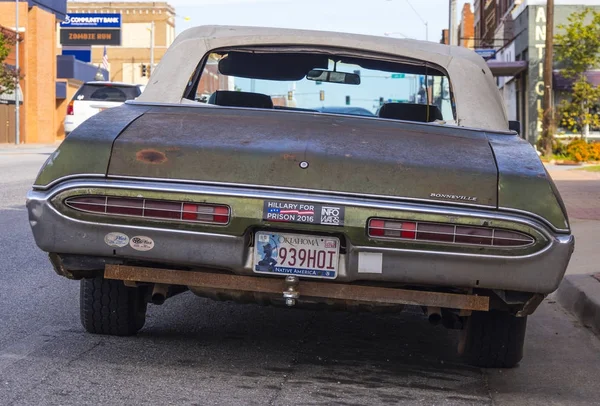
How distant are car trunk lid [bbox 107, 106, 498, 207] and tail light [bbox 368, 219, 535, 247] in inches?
4.7

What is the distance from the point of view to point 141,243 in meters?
4.43

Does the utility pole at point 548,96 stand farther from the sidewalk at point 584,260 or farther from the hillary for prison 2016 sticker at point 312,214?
the hillary for prison 2016 sticker at point 312,214

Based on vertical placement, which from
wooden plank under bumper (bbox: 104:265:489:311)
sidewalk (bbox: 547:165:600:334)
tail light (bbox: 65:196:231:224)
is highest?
tail light (bbox: 65:196:231:224)

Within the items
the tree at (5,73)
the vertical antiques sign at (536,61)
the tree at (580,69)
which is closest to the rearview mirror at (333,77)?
the tree at (580,69)

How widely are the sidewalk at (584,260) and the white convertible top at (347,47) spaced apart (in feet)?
6.68

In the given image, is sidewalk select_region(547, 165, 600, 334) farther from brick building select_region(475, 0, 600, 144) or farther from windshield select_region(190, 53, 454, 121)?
brick building select_region(475, 0, 600, 144)

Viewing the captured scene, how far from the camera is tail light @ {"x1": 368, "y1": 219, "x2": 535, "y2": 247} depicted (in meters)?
4.34

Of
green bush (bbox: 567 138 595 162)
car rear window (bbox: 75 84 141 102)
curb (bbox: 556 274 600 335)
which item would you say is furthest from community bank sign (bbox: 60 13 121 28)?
curb (bbox: 556 274 600 335)

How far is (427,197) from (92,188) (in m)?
1.41

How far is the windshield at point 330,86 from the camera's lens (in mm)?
5859

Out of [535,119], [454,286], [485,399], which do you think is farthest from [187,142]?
[535,119]

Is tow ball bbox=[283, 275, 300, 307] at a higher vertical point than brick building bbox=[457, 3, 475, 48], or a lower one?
lower

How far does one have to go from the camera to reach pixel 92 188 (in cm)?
442

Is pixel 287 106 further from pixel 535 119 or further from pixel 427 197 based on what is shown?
pixel 535 119
